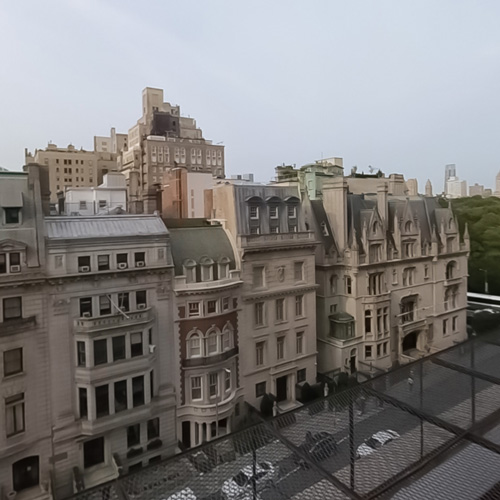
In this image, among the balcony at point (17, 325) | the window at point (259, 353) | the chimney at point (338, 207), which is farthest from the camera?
the chimney at point (338, 207)

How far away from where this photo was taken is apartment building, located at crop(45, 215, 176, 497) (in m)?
24.3

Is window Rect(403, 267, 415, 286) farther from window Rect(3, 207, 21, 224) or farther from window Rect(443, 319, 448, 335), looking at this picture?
window Rect(3, 207, 21, 224)

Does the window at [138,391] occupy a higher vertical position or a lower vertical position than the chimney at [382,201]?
lower

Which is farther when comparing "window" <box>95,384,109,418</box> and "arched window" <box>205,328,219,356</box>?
"arched window" <box>205,328,219,356</box>

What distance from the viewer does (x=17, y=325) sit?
2275 centimetres

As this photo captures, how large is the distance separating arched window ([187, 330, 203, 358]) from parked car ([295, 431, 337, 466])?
19.0m

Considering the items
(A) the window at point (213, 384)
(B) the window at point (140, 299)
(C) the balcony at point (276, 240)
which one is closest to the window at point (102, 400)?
(B) the window at point (140, 299)

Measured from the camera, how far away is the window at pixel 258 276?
3269cm

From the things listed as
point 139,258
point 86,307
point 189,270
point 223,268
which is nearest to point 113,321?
point 86,307

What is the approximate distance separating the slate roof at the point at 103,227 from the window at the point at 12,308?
406 cm

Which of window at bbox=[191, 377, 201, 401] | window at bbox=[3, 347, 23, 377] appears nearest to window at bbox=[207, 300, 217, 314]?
window at bbox=[191, 377, 201, 401]

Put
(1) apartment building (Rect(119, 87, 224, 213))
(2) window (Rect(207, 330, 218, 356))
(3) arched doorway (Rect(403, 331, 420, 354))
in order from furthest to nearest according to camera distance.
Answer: (1) apartment building (Rect(119, 87, 224, 213))
(3) arched doorway (Rect(403, 331, 420, 354))
(2) window (Rect(207, 330, 218, 356))

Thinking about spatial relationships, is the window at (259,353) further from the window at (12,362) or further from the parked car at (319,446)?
the parked car at (319,446)

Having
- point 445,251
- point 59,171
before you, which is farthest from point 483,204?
→ point 59,171
